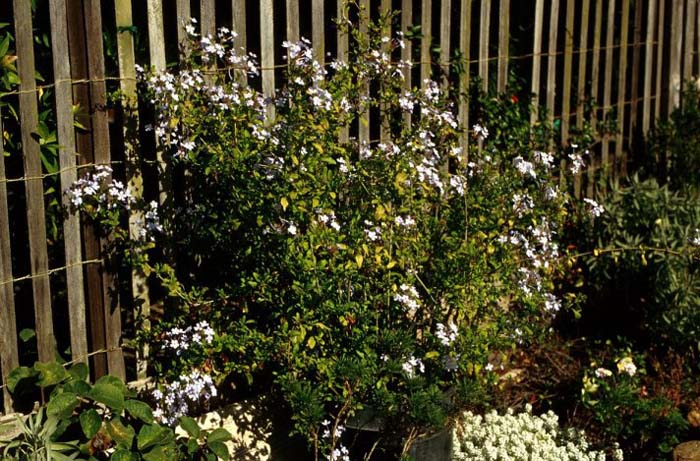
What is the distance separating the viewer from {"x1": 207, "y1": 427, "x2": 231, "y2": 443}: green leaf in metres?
3.73

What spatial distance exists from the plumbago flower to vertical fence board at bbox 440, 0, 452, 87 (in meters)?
0.69

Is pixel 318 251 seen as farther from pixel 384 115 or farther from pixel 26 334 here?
pixel 26 334

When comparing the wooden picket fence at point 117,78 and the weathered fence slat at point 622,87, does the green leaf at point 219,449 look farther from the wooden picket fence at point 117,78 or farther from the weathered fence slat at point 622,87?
the weathered fence slat at point 622,87

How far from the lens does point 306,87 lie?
403cm

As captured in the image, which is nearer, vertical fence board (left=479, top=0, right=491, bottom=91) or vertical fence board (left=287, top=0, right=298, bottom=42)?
vertical fence board (left=287, top=0, right=298, bottom=42)

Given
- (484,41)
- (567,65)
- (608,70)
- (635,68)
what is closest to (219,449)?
(484,41)

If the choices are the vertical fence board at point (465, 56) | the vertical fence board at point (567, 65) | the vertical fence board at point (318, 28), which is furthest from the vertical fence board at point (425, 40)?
the vertical fence board at point (567, 65)

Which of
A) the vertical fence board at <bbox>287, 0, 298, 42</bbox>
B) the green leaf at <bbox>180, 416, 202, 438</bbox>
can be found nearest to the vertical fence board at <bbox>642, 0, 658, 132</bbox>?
the vertical fence board at <bbox>287, 0, 298, 42</bbox>

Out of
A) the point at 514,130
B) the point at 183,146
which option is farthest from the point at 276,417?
the point at 514,130

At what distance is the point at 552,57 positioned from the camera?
594cm

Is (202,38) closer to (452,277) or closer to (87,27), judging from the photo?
(87,27)

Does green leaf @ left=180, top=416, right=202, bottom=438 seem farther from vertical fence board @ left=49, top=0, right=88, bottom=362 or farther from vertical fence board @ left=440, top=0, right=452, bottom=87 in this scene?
vertical fence board @ left=440, top=0, right=452, bottom=87

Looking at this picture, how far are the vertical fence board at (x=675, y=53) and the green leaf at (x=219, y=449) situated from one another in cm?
492

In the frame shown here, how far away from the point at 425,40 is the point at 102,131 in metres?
1.85
